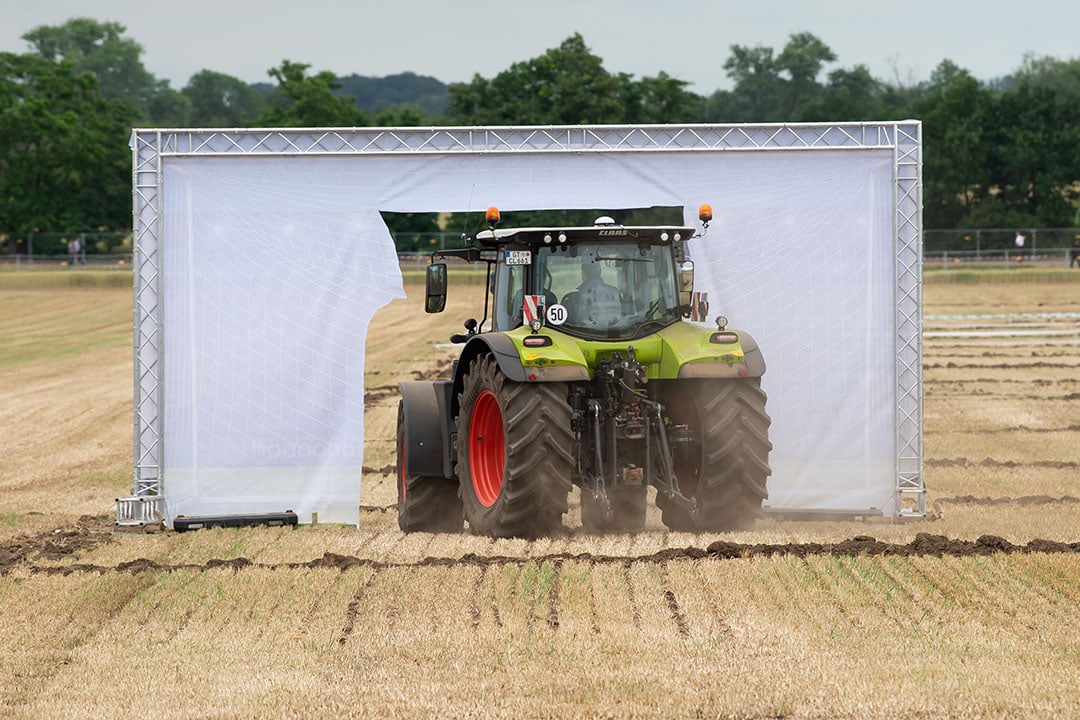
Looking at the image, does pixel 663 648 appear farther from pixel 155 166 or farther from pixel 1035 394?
pixel 1035 394

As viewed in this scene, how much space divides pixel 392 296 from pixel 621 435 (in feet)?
12.1

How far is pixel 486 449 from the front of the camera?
Result: 502 inches

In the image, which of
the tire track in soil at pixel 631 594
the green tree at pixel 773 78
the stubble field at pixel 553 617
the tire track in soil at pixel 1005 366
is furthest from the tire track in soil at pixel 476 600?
the green tree at pixel 773 78

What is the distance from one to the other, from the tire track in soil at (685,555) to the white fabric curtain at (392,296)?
291 centimetres

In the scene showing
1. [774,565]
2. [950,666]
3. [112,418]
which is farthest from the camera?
[112,418]

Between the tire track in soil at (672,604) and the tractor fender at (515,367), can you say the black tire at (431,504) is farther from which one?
the tire track in soil at (672,604)

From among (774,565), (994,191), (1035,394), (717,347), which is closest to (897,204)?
(717,347)

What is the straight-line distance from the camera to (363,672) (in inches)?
328

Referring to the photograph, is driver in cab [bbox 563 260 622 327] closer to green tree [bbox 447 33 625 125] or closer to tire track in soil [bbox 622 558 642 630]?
tire track in soil [bbox 622 558 642 630]

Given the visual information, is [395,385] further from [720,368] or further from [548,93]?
[548,93]

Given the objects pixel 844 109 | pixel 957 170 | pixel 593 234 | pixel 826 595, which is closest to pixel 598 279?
pixel 593 234

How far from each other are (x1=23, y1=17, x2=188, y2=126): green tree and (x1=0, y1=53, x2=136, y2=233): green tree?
87.9 m

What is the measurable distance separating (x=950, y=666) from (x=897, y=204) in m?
7.08

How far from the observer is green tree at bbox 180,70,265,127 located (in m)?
168
